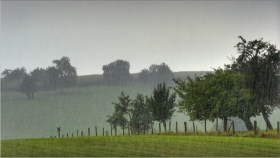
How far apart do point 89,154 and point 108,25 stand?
1232 inches

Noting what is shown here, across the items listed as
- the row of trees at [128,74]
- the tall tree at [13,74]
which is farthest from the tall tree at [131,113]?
the tall tree at [13,74]

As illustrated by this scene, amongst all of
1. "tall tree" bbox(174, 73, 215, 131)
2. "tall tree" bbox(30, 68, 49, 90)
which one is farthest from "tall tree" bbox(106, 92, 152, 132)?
"tall tree" bbox(30, 68, 49, 90)

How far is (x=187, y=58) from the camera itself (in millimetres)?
52469

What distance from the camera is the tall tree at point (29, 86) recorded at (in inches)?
2211

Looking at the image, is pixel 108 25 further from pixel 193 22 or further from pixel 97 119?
pixel 97 119

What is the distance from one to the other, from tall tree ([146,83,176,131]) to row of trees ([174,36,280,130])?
409 centimetres

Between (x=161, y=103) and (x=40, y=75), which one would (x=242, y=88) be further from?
(x=40, y=75)

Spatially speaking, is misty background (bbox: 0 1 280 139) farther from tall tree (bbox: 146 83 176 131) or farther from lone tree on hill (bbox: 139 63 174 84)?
tall tree (bbox: 146 83 176 131)

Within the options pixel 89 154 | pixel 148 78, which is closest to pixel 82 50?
pixel 148 78

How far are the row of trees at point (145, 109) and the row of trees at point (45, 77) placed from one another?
8.23 m

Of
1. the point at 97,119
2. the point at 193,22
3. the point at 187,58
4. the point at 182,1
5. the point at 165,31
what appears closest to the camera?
the point at 182,1

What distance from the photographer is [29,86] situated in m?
63.3

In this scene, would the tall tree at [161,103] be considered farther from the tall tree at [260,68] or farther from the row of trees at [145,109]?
the tall tree at [260,68]

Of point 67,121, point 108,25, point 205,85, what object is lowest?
point 67,121
